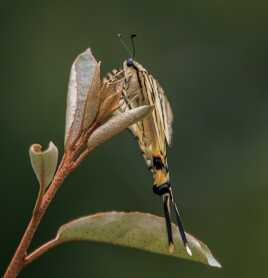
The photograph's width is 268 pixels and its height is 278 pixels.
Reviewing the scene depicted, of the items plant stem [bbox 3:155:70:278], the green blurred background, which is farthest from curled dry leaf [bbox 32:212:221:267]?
the green blurred background

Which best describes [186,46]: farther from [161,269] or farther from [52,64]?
[161,269]

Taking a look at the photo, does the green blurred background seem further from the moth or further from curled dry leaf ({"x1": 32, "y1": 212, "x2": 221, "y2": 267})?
curled dry leaf ({"x1": 32, "y1": 212, "x2": 221, "y2": 267})

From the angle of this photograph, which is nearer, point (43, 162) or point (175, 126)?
point (43, 162)

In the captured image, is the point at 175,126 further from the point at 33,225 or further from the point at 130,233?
the point at 33,225

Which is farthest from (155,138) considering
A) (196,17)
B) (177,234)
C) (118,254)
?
(196,17)

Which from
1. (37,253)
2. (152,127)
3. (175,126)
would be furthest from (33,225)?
(175,126)

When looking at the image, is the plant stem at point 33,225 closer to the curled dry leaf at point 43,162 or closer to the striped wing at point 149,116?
the curled dry leaf at point 43,162
